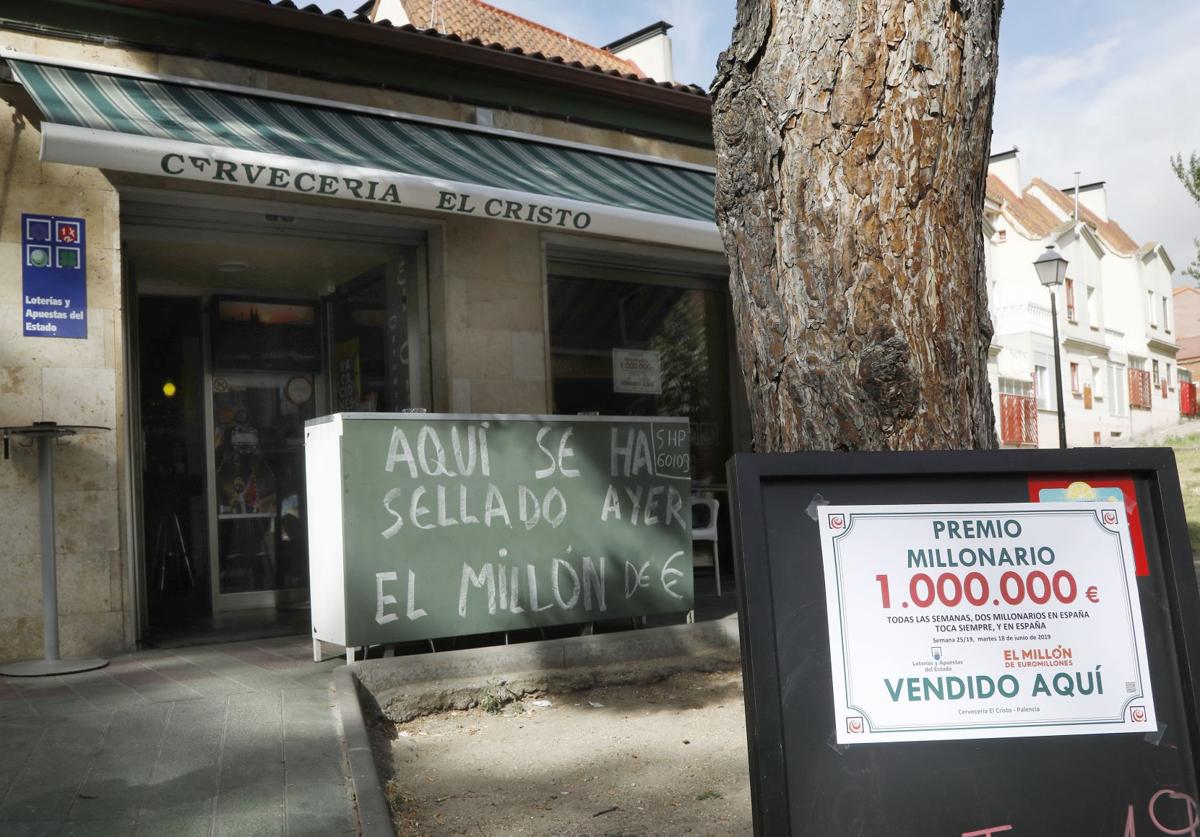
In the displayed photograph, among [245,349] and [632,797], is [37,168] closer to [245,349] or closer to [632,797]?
[245,349]

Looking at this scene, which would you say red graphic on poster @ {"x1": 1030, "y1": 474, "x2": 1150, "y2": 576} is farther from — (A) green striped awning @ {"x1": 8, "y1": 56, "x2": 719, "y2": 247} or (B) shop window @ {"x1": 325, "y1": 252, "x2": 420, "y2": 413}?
(B) shop window @ {"x1": 325, "y1": 252, "x2": 420, "y2": 413}

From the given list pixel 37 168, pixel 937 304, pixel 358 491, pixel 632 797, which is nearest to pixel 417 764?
pixel 632 797

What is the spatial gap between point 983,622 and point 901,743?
292 mm

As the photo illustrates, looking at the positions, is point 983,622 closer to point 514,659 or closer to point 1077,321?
point 514,659

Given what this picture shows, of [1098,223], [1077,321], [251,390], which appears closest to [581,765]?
[251,390]

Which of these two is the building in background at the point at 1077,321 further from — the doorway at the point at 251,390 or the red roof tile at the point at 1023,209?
the doorway at the point at 251,390

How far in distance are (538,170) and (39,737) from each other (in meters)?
5.24

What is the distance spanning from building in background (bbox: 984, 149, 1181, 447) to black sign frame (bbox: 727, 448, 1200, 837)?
30290 mm

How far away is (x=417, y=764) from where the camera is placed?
5246 mm

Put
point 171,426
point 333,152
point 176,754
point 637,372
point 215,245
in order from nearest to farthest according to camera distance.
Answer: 1. point 176,754
2. point 333,152
3. point 215,245
4. point 171,426
5. point 637,372

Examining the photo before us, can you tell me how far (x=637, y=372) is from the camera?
10.5m

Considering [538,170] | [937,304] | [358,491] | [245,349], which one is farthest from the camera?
[245,349]

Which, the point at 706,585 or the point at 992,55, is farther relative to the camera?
the point at 706,585

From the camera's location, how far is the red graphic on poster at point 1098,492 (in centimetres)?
226
